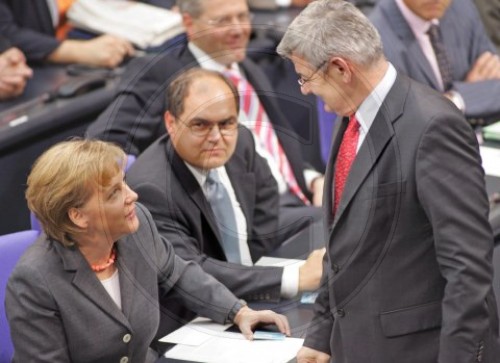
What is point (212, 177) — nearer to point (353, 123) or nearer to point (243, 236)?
point (243, 236)

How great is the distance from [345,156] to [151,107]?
1529mm

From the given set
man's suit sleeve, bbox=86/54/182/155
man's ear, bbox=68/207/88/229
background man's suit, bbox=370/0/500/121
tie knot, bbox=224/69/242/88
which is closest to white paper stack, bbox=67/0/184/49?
man's suit sleeve, bbox=86/54/182/155

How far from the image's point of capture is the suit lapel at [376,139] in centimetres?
220

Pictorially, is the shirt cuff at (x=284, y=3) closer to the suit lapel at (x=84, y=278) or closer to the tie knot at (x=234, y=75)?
the tie knot at (x=234, y=75)

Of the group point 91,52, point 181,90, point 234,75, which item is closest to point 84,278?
point 181,90

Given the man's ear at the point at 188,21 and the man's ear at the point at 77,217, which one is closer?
the man's ear at the point at 77,217

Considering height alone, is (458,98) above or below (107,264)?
below

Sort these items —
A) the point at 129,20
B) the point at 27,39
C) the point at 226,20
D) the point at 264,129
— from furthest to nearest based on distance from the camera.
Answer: the point at 129,20
the point at 27,39
the point at 226,20
the point at 264,129

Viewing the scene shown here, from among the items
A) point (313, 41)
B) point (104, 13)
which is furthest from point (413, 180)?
point (104, 13)

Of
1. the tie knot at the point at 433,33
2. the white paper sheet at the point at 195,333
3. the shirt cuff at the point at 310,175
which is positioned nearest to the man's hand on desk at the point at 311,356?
the white paper sheet at the point at 195,333

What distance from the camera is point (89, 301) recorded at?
101 inches

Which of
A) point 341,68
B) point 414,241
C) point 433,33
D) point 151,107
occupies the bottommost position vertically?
point 433,33

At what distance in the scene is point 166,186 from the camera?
9.69 feet

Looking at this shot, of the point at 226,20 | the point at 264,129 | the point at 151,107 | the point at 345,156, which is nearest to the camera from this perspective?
the point at 345,156
